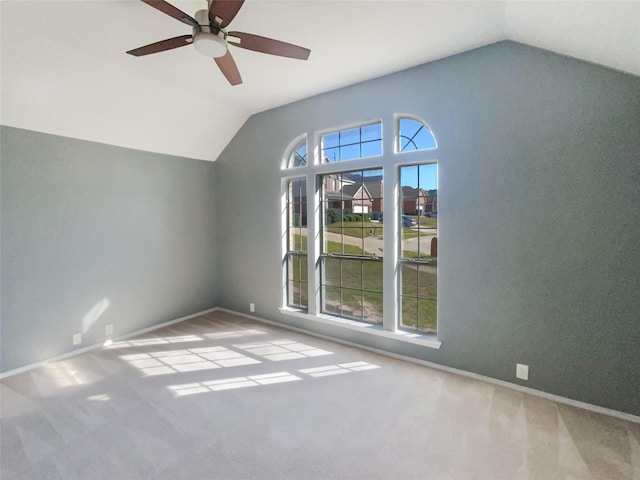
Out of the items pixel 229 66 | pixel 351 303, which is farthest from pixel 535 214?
pixel 229 66

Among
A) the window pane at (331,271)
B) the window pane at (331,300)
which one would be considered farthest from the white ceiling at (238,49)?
the window pane at (331,300)

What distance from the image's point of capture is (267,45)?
1.92 metres

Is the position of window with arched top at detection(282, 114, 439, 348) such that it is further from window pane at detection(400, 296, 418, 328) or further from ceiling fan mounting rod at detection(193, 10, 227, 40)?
ceiling fan mounting rod at detection(193, 10, 227, 40)

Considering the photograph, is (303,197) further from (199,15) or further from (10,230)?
(10,230)

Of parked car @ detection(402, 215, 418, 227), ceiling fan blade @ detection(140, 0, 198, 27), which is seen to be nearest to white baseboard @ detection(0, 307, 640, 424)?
parked car @ detection(402, 215, 418, 227)

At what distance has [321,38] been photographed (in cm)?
244

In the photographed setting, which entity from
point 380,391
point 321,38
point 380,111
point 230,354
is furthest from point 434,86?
point 230,354

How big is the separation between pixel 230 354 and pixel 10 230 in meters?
2.48

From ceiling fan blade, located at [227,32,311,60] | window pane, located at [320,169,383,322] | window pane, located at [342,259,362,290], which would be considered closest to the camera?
ceiling fan blade, located at [227,32,311,60]

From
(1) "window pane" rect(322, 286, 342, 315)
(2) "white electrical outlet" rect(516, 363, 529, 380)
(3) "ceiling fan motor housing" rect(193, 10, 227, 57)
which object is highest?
(3) "ceiling fan motor housing" rect(193, 10, 227, 57)

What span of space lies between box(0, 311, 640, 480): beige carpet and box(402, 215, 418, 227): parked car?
4.83ft

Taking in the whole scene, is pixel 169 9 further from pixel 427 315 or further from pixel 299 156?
pixel 427 315

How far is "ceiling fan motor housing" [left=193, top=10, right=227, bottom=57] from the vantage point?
1754 mm

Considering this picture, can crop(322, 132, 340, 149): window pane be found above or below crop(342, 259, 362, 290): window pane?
above
